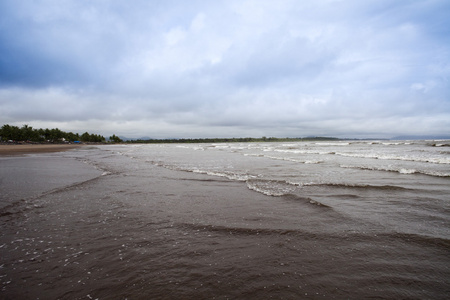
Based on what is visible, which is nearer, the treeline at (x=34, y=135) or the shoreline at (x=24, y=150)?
the shoreline at (x=24, y=150)

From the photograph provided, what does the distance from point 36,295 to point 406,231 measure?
752 cm

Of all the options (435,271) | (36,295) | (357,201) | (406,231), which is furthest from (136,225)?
(357,201)

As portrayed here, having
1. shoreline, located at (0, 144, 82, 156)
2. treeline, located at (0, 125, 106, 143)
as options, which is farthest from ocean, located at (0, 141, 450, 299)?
treeline, located at (0, 125, 106, 143)

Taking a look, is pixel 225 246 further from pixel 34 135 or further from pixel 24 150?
pixel 34 135

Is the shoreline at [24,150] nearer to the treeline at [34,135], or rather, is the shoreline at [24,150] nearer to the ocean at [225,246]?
the ocean at [225,246]

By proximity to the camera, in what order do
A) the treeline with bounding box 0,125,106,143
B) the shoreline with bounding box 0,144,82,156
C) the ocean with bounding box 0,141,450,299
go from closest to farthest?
the ocean with bounding box 0,141,450,299, the shoreline with bounding box 0,144,82,156, the treeline with bounding box 0,125,106,143

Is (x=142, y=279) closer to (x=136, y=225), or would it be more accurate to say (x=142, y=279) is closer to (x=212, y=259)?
(x=212, y=259)

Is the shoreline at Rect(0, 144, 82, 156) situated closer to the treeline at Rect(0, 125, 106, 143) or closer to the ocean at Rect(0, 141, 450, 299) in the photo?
the ocean at Rect(0, 141, 450, 299)

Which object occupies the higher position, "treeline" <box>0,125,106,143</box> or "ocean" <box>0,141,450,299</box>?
"treeline" <box>0,125,106,143</box>

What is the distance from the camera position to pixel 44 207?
699cm

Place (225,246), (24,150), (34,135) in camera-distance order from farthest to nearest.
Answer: (34,135), (24,150), (225,246)

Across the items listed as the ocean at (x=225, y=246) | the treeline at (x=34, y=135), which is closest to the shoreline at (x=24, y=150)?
the ocean at (x=225, y=246)

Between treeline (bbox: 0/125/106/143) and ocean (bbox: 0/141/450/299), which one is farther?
treeline (bbox: 0/125/106/143)

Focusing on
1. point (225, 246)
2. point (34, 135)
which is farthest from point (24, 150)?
point (34, 135)
